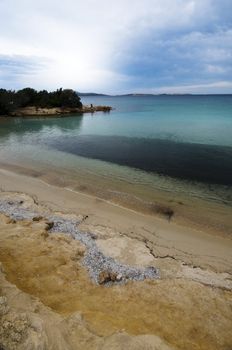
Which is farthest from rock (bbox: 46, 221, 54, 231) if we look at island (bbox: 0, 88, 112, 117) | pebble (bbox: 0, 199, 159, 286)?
island (bbox: 0, 88, 112, 117)

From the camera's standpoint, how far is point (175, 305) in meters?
6.63

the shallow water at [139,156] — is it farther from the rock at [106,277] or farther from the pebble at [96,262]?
the rock at [106,277]

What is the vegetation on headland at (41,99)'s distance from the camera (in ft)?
182

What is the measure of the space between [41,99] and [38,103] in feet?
4.83

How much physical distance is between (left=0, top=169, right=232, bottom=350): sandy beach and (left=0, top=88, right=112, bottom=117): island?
46.8 metres

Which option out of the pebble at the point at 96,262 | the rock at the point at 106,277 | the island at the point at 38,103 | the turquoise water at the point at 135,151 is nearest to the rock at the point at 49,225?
the pebble at the point at 96,262

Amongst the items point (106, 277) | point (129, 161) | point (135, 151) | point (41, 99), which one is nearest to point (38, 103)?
point (41, 99)

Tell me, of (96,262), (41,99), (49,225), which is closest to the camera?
(96,262)

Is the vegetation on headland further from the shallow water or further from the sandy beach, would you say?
the sandy beach

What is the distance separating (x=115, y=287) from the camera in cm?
725

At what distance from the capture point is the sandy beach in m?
5.08

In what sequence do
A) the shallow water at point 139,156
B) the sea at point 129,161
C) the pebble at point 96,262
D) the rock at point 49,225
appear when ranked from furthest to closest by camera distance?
the shallow water at point 139,156 → the sea at point 129,161 → the rock at point 49,225 → the pebble at point 96,262

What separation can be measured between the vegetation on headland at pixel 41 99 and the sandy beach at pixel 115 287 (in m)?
49.5

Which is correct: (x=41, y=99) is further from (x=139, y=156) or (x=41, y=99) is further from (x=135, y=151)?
(x=139, y=156)
